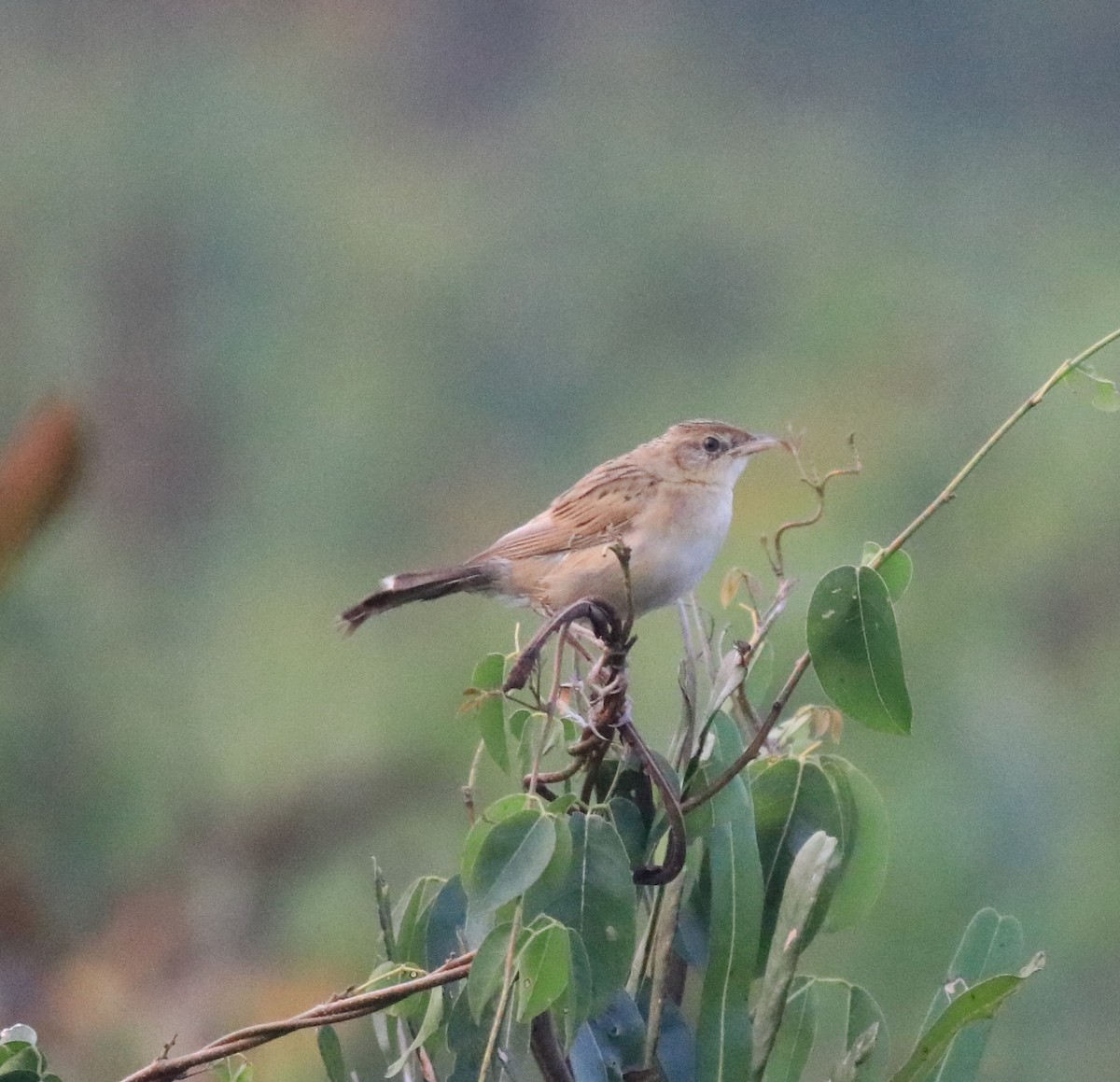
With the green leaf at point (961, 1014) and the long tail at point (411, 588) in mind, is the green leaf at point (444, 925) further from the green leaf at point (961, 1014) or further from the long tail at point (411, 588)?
the long tail at point (411, 588)

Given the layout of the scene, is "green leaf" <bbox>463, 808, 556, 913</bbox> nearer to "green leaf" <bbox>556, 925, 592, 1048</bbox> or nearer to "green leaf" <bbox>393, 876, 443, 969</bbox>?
"green leaf" <bbox>556, 925, 592, 1048</bbox>

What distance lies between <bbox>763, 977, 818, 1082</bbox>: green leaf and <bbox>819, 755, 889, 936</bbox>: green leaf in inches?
1.9

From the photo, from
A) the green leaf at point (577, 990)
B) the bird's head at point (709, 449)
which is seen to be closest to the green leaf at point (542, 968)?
the green leaf at point (577, 990)

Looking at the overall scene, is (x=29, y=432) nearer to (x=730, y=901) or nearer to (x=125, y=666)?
(x=125, y=666)

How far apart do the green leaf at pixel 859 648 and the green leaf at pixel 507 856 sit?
8.2 inches

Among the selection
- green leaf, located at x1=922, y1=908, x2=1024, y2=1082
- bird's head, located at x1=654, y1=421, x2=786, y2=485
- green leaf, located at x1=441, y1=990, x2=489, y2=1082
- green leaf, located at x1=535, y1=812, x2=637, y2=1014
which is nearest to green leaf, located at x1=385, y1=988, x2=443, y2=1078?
green leaf, located at x1=441, y1=990, x2=489, y2=1082

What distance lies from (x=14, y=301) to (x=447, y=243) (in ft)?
3.14

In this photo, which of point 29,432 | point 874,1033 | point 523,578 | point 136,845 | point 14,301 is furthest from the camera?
point 14,301

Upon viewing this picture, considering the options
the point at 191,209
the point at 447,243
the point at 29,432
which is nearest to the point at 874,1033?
the point at 29,432

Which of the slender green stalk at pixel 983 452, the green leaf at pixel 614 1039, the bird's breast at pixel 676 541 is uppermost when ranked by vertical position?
the slender green stalk at pixel 983 452

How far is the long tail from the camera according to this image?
1.27 meters

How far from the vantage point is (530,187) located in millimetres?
3084

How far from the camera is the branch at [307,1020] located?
2.44ft

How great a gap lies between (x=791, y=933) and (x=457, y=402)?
7.36 ft
